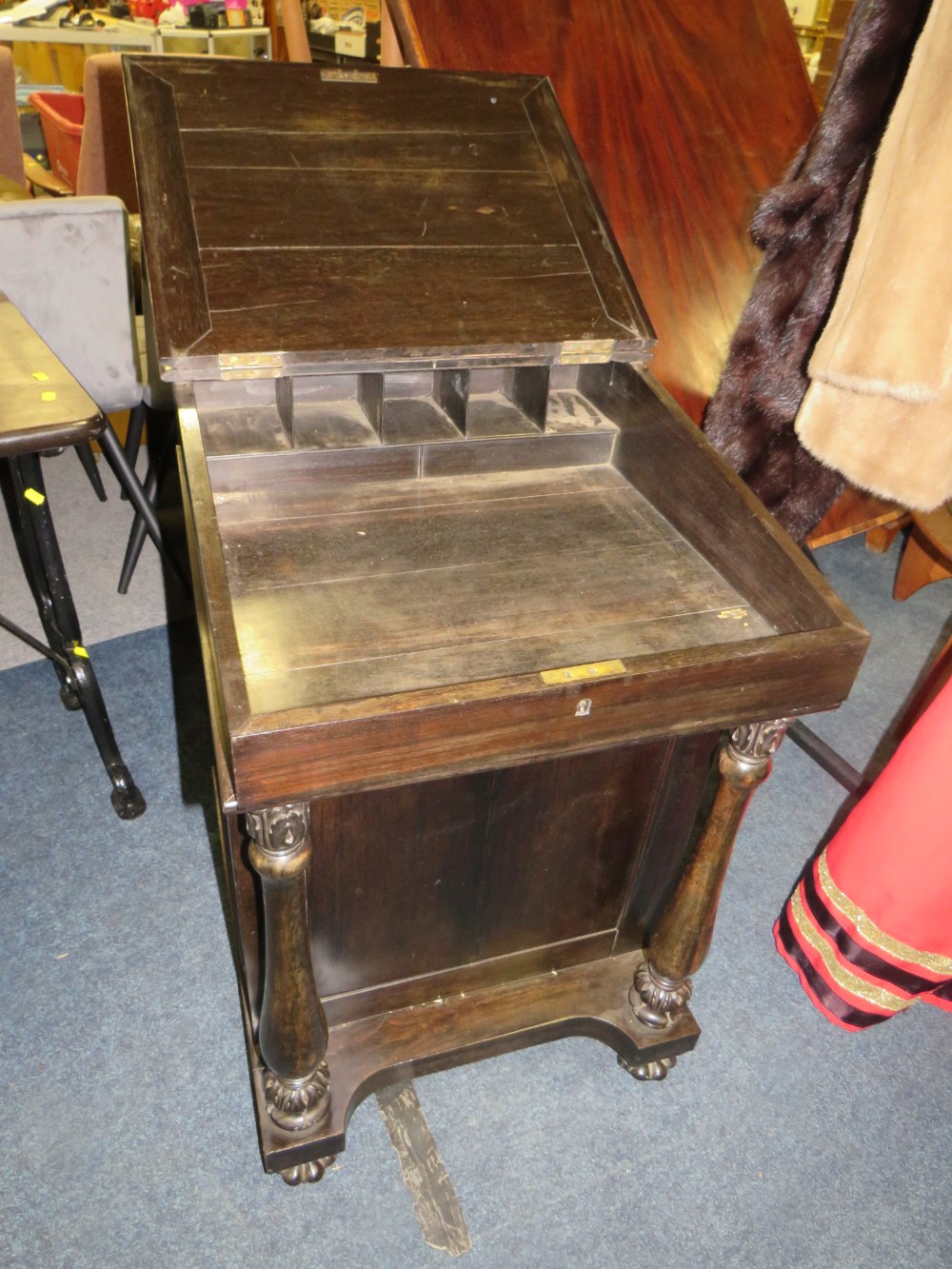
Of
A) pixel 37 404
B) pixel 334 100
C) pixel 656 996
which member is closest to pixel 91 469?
pixel 37 404

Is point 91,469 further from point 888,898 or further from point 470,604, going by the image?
point 888,898

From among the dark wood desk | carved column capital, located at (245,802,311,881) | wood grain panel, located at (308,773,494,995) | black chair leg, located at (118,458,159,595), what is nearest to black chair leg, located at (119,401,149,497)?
black chair leg, located at (118,458,159,595)

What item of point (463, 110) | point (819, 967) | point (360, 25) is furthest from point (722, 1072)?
point (360, 25)

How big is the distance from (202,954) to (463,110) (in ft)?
4.83

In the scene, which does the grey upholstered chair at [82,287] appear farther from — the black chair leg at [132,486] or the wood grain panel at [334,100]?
the wood grain panel at [334,100]

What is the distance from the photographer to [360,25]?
5.34 m

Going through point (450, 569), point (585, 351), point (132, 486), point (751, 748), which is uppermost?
point (585, 351)

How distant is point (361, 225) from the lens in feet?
4.16

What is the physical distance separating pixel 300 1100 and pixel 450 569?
76 centimetres

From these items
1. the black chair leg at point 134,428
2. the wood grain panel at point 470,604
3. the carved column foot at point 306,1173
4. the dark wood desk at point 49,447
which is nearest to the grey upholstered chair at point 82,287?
the black chair leg at point 134,428

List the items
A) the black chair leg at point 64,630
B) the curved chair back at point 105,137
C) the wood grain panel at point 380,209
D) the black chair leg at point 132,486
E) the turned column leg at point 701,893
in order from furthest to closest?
the curved chair back at point 105,137 < the black chair leg at point 132,486 < the black chair leg at point 64,630 < the wood grain panel at point 380,209 < the turned column leg at point 701,893

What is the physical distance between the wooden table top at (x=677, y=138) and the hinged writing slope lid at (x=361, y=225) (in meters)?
0.26

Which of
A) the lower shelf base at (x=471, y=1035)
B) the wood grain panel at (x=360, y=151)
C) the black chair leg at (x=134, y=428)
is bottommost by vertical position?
the lower shelf base at (x=471, y=1035)

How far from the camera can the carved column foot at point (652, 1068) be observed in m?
1.47
